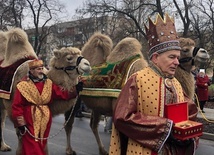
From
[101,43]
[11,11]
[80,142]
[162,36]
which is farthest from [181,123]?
[11,11]

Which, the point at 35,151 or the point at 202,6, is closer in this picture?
the point at 35,151

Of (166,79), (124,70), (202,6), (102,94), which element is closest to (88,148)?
(102,94)

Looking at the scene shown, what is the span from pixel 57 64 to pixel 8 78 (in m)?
0.92

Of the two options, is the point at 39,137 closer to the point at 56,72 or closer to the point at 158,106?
the point at 56,72

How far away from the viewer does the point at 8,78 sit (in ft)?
20.8

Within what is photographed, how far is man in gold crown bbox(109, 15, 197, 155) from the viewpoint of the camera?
2.88m

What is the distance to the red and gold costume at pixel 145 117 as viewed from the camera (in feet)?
9.41

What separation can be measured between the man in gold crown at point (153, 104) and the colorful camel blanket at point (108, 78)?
272 cm

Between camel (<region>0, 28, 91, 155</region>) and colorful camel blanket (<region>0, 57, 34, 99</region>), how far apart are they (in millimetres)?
49

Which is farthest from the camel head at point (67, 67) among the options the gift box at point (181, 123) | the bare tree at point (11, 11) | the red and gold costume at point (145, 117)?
the bare tree at point (11, 11)

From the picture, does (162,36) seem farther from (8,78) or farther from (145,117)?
(8,78)

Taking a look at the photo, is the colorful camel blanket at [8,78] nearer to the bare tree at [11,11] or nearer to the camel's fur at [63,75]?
the camel's fur at [63,75]

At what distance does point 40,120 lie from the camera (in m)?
5.24

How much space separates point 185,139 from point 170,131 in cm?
13
